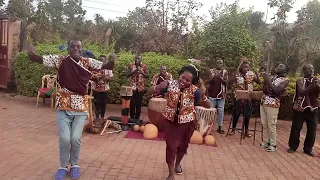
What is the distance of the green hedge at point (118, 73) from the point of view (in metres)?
9.94

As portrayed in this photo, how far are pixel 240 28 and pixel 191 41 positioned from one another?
2438 mm

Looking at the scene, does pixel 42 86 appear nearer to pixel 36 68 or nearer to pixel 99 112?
pixel 36 68

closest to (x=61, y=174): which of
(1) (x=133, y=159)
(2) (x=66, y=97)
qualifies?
(2) (x=66, y=97)

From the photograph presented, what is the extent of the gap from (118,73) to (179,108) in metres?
6.20

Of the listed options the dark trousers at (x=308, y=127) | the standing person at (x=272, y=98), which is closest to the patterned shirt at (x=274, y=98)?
the standing person at (x=272, y=98)

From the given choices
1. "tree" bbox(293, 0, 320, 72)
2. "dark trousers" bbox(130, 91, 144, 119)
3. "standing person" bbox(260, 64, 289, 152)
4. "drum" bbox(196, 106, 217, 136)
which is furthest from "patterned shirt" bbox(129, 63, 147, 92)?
"tree" bbox(293, 0, 320, 72)

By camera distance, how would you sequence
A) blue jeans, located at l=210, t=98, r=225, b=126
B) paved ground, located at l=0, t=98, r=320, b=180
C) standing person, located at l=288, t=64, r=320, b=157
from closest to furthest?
paved ground, located at l=0, t=98, r=320, b=180
standing person, located at l=288, t=64, r=320, b=157
blue jeans, located at l=210, t=98, r=225, b=126

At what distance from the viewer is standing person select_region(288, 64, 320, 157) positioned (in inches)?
248

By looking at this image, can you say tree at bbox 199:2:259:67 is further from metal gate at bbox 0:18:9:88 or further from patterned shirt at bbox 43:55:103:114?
metal gate at bbox 0:18:9:88

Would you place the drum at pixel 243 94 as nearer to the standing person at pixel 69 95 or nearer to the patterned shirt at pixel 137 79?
the patterned shirt at pixel 137 79

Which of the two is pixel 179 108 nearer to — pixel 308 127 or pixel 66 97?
pixel 66 97

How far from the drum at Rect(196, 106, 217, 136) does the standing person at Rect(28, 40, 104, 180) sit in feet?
10.6

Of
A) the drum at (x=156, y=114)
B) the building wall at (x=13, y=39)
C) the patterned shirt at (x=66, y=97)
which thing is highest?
the building wall at (x=13, y=39)

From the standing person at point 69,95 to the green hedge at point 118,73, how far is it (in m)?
5.55
